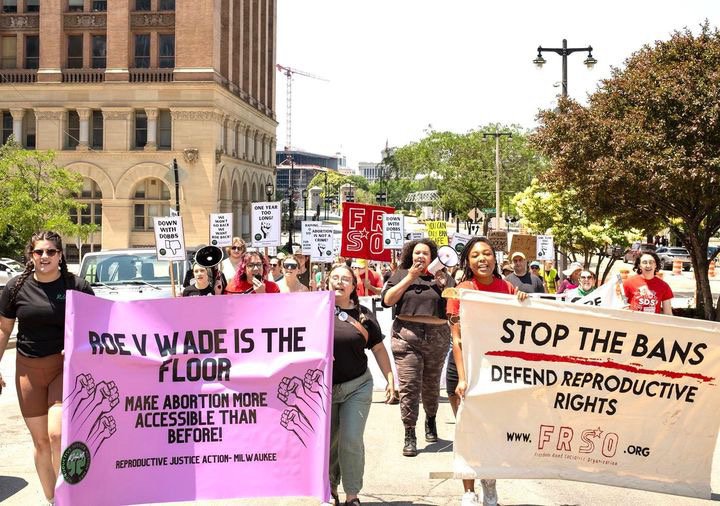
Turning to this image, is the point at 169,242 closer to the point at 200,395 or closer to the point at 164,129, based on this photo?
the point at 200,395

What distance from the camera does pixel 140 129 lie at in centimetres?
5191

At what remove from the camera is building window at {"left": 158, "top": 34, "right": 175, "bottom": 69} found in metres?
51.8

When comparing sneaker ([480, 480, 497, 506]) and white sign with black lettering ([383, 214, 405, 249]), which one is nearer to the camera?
sneaker ([480, 480, 497, 506])

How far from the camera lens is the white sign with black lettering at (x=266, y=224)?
55.8 ft

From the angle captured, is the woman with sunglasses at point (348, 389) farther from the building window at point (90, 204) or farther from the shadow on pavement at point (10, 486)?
the building window at point (90, 204)

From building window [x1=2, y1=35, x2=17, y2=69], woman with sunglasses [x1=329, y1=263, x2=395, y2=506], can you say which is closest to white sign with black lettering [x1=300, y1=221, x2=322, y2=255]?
woman with sunglasses [x1=329, y1=263, x2=395, y2=506]

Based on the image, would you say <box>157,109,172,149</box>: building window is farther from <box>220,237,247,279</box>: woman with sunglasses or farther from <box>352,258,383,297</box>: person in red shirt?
<box>220,237,247,279</box>: woman with sunglasses

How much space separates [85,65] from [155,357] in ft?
163

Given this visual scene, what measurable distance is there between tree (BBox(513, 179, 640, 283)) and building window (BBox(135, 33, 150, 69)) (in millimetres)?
27215

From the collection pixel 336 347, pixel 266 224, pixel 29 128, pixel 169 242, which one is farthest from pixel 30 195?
pixel 336 347

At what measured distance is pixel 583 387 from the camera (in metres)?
6.09

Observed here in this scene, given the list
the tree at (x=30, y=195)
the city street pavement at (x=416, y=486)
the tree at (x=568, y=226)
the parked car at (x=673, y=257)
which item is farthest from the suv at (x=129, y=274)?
the parked car at (x=673, y=257)

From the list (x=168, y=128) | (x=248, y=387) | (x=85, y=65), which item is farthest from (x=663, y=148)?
(x=85, y=65)

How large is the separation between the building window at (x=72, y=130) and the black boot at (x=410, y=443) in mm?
47739
